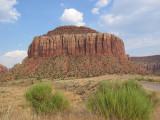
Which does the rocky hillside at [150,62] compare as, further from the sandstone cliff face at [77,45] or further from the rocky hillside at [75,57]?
the sandstone cliff face at [77,45]

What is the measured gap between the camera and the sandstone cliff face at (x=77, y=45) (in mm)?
52281

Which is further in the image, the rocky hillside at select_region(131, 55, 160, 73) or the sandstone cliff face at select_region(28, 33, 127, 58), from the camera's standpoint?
the rocky hillside at select_region(131, 55, 160, 73)

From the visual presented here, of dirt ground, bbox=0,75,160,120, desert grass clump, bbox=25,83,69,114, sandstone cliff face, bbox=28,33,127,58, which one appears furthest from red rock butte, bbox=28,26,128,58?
desert grass clump, bbox=25,83,69,114

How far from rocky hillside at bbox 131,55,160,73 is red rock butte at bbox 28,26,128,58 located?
46141 millimetres

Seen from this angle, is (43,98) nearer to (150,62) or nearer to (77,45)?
(77,45)

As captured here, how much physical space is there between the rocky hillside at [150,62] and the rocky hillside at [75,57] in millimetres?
45724

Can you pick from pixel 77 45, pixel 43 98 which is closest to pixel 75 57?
pixel 77 45

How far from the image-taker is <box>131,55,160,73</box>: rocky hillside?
95.0 meters

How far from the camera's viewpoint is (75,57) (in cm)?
5159

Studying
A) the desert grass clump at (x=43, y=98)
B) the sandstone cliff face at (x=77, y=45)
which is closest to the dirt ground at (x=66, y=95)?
the desert grass clump at (x=43, y=98)

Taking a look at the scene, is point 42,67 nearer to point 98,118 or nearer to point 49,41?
point 49,41

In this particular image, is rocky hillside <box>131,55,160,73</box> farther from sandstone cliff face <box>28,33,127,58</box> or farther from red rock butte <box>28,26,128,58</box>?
sandstone cliff face <box>28,33,127,58</box>

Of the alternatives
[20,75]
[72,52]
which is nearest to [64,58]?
[72,52]

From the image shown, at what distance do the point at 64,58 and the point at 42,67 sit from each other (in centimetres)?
969
